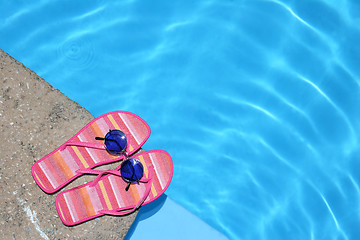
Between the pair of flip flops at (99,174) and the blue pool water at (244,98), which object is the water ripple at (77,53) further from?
the pair of flip flops at (99,174)

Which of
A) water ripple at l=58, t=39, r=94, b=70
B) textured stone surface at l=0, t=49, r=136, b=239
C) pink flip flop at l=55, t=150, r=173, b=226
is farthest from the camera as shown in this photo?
water ripple at l=58, t=39, r=94, b=70

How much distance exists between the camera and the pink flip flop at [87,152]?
2973 mm

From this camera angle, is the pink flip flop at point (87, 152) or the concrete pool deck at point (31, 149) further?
the pink flip flop at point (87, 152)

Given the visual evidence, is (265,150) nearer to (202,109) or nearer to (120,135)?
(202,109)

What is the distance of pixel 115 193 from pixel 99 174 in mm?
200

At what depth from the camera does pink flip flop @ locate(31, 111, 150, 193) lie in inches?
117

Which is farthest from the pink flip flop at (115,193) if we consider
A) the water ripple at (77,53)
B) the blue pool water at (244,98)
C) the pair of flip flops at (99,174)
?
the water ripple at (77,53)

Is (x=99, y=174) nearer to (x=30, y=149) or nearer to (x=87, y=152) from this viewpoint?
(x=87, y=152)

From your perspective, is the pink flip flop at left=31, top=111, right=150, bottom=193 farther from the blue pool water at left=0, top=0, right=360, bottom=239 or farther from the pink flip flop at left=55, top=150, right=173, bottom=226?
the blue pool water at left=0, top=0, right=360, bottom=239

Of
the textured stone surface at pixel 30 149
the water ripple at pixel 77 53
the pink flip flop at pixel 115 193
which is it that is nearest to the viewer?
the textured stone surface at pixel 30 149

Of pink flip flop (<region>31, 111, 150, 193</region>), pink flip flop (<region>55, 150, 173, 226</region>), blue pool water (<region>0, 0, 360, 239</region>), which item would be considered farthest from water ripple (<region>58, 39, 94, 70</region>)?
pink flip flop (<region>55, 150, 173, 226</region>)

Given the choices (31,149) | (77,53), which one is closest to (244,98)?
(77,53)

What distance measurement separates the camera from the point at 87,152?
10.1 ft

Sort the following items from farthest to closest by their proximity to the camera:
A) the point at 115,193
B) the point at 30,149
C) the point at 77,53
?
the point at 77,53, the point at 115,193, the point at 30,149
